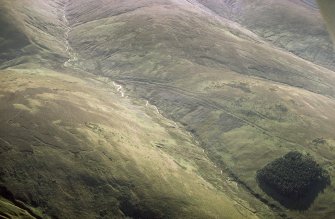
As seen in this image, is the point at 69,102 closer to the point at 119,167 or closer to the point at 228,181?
the point at 119,167

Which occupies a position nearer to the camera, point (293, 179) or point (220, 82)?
point (293, 179)

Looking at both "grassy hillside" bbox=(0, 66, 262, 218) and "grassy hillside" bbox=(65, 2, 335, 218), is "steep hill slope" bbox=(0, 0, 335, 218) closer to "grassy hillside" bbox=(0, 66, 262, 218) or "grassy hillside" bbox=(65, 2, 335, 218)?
"grassy hillside" bbox=(0, 66, 262, 218)

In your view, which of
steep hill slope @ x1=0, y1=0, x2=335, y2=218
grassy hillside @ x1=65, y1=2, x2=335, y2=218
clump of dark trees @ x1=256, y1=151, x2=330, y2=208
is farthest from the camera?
grassy hillside @ x1=65, y1=2, x2=335, y2=218

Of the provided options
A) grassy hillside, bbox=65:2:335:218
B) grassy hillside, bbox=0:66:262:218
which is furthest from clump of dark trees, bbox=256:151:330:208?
grassy hillside, bbox=0:66:262:218

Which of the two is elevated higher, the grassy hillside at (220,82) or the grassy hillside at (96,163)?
the grassy hillside at (96,163)

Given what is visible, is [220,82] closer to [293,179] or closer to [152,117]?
[152,117]

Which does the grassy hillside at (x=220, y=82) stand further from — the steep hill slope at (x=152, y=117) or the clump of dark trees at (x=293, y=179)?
the clump of dark trees at (x=293, y=179)

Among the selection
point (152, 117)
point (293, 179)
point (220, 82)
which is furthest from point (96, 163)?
point (220, 82)

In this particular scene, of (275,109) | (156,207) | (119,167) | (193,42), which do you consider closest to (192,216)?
(156,207)

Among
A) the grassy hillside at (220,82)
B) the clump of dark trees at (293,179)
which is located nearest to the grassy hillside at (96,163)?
the clump of dark trees at (293,179)
